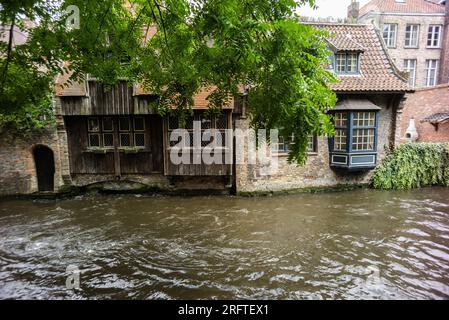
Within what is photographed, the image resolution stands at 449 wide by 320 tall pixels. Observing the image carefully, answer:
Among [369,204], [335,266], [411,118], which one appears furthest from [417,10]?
[335,266]

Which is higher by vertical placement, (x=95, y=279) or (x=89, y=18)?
(x=89, y=18)

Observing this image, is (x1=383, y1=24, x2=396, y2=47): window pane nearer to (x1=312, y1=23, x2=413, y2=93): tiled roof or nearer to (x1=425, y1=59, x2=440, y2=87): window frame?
(x1=425, y1=59, x2=440, y2=87): window frame

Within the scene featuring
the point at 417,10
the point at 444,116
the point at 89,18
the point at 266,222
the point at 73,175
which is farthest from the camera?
the point at 417,10

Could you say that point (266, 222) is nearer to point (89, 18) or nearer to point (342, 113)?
point (342, 113)

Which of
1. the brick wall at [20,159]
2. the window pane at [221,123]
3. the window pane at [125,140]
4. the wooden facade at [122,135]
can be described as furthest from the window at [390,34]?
the brick wall at [20,159]

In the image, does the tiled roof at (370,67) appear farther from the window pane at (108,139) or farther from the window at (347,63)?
the window pane at (108,139)

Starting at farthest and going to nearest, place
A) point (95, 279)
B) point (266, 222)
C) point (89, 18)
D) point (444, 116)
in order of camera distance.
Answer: point (444, 116), point (266, 222), point (95, 279), point (89, 18)

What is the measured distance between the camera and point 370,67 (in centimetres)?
1261

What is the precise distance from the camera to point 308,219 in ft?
29.9

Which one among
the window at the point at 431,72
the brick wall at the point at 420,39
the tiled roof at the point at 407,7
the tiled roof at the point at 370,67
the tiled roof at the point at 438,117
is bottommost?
the tiled roof at the point at 438,117

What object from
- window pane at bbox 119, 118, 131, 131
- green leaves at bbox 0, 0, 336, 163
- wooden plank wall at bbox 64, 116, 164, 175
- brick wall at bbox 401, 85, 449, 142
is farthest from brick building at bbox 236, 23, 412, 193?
green leaves at bbox 0, 0, 336, 163

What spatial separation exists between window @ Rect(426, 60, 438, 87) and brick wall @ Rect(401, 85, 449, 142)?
27.1ft

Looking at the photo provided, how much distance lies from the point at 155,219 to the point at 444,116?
53.9ft

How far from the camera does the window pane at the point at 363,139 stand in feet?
39.0
